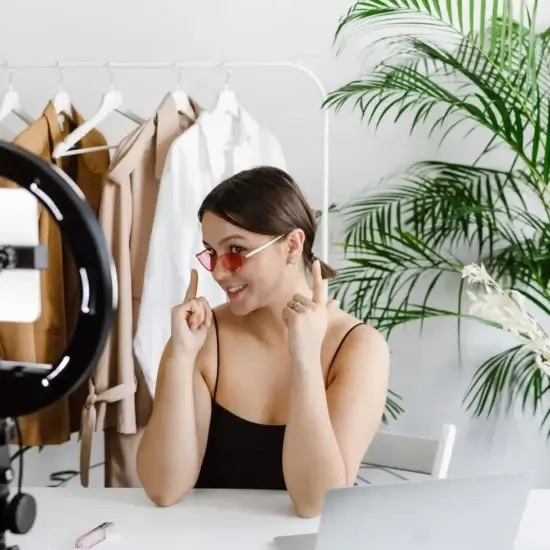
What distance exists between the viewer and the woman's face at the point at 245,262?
1.42m

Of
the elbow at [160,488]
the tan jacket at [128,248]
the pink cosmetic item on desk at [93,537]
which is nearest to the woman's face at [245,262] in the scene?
the elbow at [160,488]

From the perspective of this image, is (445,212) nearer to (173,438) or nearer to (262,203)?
(262,203)

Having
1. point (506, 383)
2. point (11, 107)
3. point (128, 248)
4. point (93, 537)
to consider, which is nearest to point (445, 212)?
point (506, 383)

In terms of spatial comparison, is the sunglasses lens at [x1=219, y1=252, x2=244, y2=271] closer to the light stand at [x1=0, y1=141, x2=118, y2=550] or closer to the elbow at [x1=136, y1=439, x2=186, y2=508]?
the elbow at [x1=136, y1=439, x2=186, y2=508]

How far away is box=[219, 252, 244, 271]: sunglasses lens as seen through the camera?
1.40m

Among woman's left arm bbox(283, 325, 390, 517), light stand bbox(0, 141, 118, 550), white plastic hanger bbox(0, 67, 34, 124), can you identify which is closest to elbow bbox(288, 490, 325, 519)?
woman's left arm bbox(283, 325, 390, 517)

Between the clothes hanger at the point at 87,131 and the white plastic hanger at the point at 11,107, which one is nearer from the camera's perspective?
the clothes hanger at the point at 87,131

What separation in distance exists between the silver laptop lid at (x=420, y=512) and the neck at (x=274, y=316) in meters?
0.53

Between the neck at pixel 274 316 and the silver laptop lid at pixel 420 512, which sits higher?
the neck at pixel 274 316

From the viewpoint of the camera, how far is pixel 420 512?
101cm

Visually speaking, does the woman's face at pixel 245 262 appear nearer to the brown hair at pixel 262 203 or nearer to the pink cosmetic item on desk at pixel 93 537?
the brown hair at pixel 262 203

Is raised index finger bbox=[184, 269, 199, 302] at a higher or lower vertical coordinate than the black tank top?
higher

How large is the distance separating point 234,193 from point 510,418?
142 centimetres

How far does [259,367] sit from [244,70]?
119cm
